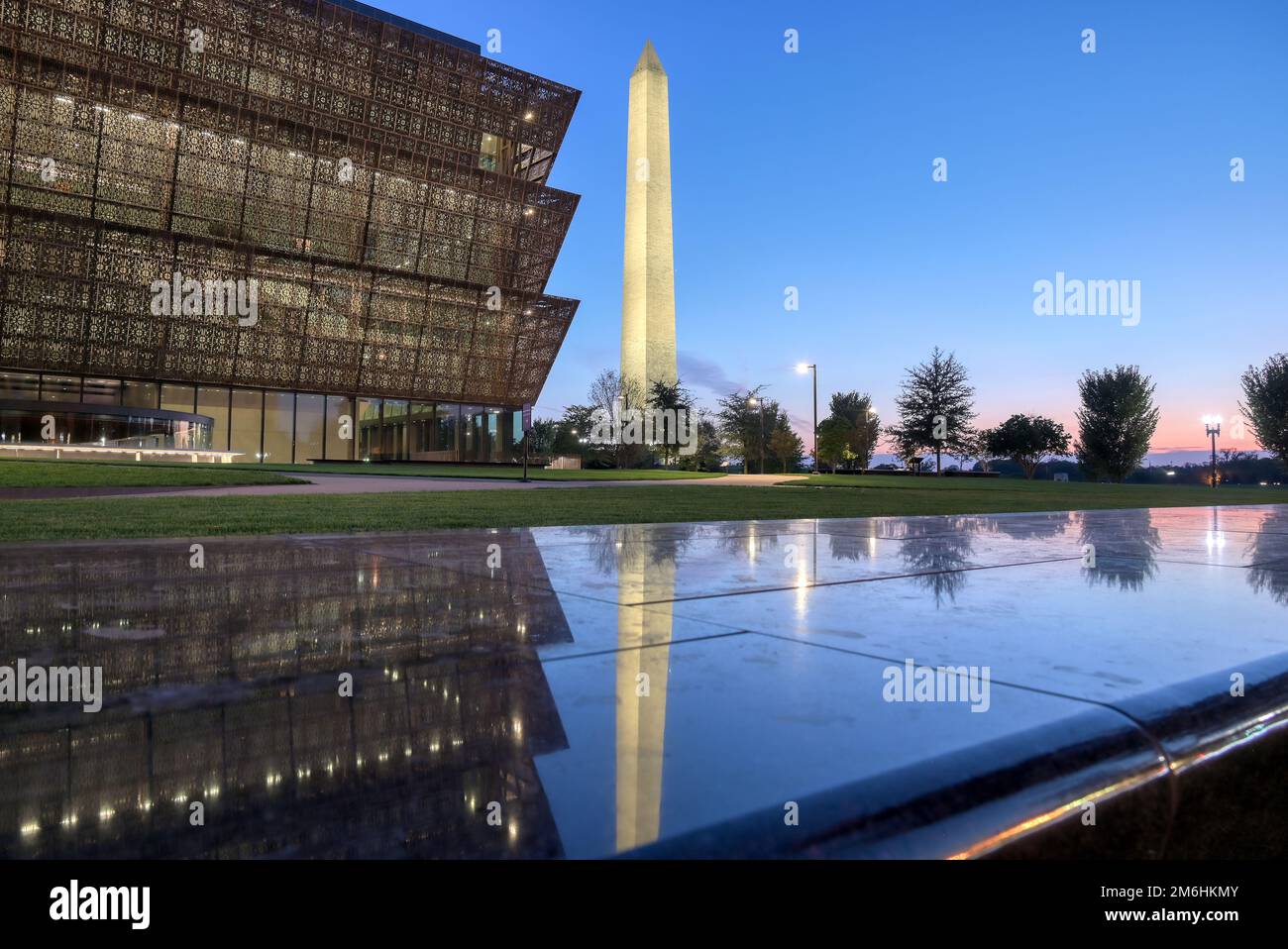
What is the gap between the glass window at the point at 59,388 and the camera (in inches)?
1738

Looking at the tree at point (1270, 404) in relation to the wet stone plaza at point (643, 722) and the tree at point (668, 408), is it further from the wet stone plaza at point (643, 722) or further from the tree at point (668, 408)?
the wet stone plaza at point (643, 722)

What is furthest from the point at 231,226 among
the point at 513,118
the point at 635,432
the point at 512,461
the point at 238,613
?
the point at 238,613

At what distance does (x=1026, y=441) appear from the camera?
77000 mm

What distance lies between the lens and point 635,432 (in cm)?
5416

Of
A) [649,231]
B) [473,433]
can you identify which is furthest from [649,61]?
[473,433]

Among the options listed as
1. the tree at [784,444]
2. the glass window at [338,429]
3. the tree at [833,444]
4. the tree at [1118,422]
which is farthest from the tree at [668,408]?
the tree at [1118,422]

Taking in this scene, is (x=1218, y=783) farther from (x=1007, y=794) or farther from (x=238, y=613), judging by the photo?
(x=238, y=613)

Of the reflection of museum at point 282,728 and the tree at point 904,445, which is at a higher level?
the tree at point 904,445

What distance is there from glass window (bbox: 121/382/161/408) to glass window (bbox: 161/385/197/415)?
0.44m

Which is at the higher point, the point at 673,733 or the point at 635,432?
the point at 635,432

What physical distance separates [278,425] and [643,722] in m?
56.5

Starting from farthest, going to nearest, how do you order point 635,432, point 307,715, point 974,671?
point 635,432 → point 974,671 → point 307,715

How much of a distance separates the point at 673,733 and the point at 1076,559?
473 centimetres

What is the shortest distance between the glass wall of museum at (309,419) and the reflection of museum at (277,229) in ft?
0.45
